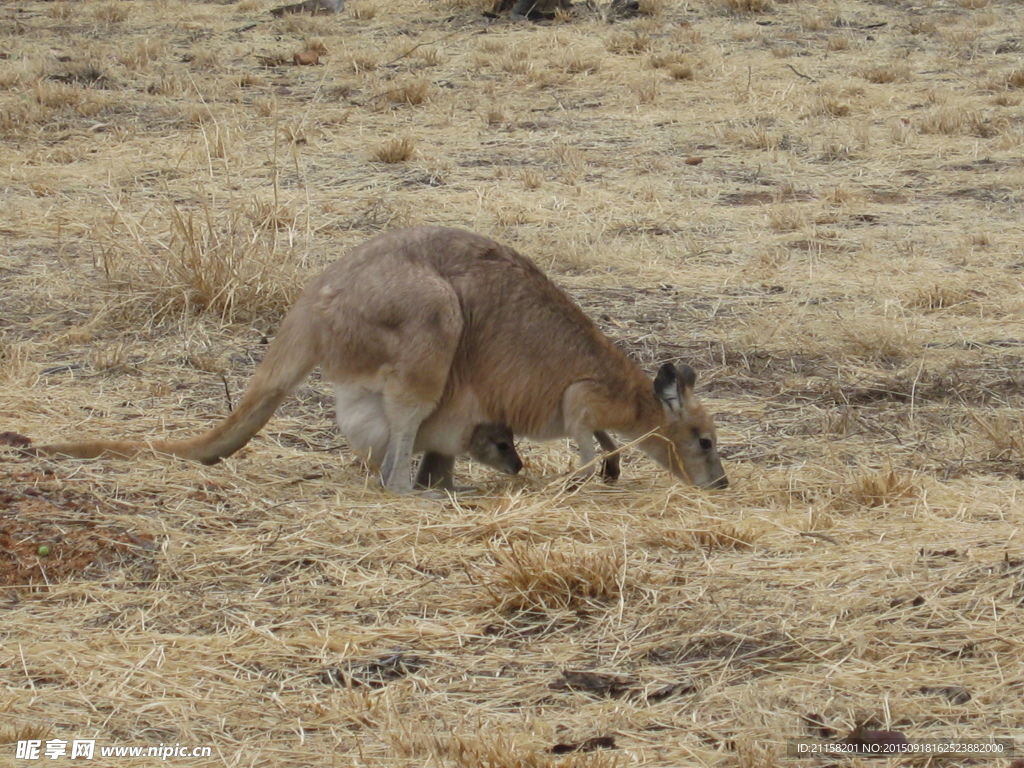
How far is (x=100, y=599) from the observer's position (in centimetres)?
435

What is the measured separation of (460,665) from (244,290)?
13.5 feet

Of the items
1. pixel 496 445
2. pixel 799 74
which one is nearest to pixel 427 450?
pixel 496 445

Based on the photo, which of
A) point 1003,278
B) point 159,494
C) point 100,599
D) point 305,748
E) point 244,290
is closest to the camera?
point 305,748

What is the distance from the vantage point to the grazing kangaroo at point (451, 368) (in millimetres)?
5434

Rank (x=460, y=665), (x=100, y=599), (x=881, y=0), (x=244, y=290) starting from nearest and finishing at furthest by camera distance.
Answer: (x=460, y=665) < (x=100, y=599) < (x=244, y=290) < (x=881, y=0)

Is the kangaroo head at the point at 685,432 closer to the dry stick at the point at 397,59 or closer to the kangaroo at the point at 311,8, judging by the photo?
the dry stick at the point at 397,59

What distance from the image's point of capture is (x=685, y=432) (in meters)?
5.88

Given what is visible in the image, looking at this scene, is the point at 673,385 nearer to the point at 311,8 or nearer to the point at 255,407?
the point at 255,407

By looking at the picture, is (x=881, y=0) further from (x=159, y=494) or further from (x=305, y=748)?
(x=305, y=748)

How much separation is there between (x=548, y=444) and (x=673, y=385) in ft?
3.12

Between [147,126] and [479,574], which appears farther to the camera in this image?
[147,126]

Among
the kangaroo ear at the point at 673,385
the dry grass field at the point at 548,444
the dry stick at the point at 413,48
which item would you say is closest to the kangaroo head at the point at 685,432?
the kangaroo ear at the point at 673,385

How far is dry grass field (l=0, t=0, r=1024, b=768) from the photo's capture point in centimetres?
371

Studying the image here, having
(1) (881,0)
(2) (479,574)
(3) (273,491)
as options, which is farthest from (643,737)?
(1) (881,0)
